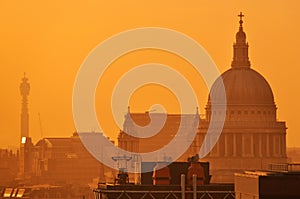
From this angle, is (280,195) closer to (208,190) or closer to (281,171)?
(281,171)

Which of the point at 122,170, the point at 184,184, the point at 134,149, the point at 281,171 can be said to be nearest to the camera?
the point at 281,171

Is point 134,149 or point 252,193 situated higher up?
point 134,149

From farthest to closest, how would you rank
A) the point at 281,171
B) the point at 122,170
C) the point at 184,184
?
the point at 122,170 → the point at 184,184 → the point at 281,171

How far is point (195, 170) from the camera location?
324 feet

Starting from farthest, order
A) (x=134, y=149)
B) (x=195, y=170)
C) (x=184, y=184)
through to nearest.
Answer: (x=134, y=149) → (x=195, y=170) → (x=184, y=184)

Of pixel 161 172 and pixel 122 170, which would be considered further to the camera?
pixel 122 170

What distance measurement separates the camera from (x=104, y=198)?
9600 cm

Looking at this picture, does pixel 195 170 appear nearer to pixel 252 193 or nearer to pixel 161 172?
pixel 161 172

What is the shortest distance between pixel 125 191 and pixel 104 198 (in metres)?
0.94

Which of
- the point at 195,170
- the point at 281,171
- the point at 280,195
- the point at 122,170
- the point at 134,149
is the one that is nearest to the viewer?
the point at 280,195

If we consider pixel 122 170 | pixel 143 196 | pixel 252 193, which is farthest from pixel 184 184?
pixel 122 170

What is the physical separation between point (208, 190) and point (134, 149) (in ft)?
341

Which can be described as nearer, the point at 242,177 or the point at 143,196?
the point at 242,177

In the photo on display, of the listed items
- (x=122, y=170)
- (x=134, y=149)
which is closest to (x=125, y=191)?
(x=122, y=170)
